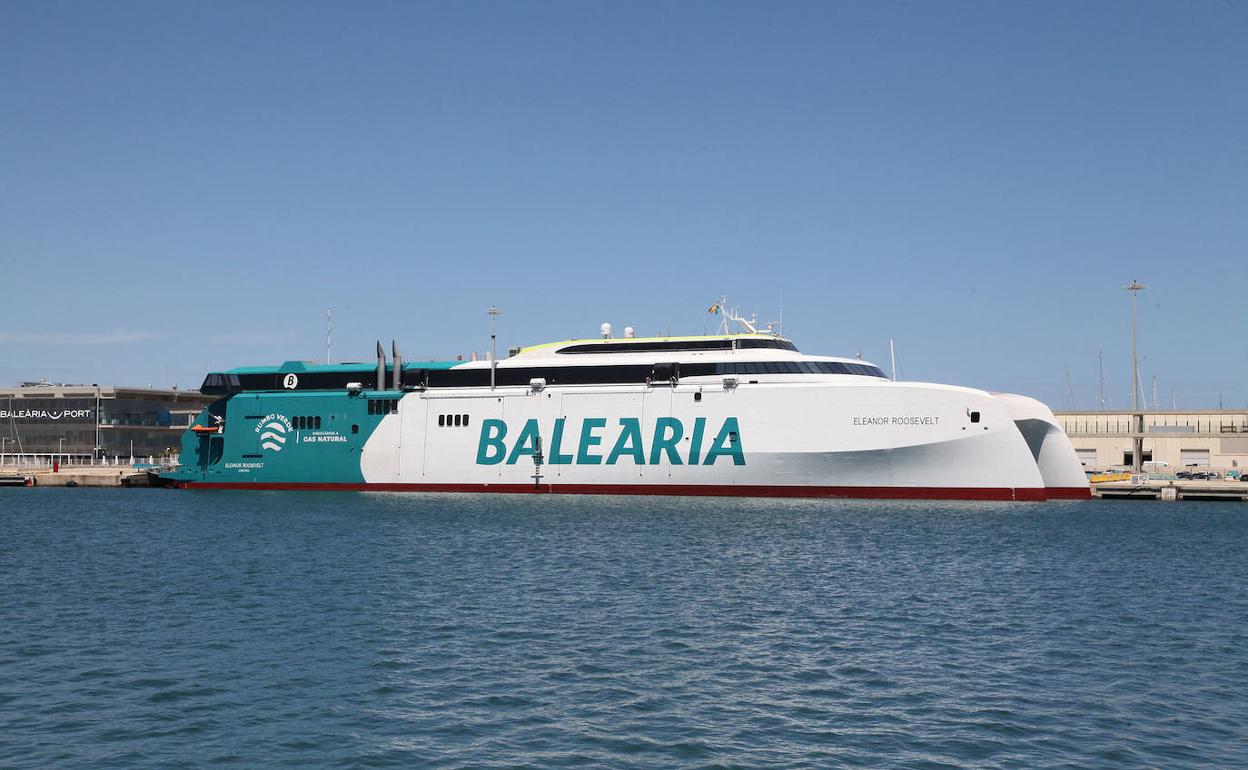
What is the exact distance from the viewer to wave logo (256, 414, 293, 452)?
197ft

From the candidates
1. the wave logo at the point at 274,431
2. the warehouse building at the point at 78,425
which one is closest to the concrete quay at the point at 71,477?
the warehouse building at the point at 78,425

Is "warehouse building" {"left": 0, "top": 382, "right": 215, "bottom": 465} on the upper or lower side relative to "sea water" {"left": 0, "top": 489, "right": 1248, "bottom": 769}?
upper

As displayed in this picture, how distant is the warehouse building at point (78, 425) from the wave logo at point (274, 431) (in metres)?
44.6

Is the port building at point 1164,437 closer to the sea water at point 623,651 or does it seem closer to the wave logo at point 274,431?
the sea water at point 623,651

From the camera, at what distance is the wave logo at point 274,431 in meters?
59.9

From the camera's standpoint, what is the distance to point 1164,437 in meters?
85.3

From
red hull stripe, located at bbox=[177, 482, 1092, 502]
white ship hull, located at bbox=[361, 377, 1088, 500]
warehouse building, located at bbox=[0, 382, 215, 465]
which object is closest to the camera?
white ship hull, located at bbox=[361, 377, 1088, 500]

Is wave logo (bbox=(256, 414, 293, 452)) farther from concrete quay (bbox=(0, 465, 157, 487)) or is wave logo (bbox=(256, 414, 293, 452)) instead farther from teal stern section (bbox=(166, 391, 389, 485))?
concrete quay (bbox=(0, 465, 157, 487))

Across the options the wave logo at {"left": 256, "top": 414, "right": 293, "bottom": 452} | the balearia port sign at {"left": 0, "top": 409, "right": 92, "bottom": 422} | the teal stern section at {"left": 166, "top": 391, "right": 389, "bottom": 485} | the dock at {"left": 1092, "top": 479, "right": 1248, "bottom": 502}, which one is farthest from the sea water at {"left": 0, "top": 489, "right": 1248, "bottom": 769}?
the balearia port sign at {"left": 0, "top": 409, "right": 92, "bottom": 422}

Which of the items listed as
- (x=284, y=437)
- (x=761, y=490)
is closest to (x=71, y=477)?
(x=284, y=437)

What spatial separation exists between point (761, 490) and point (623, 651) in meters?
33.5

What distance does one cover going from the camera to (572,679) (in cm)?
1595

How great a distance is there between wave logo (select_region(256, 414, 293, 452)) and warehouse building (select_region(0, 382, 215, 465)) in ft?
146

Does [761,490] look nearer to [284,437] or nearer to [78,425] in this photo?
[284,437]
